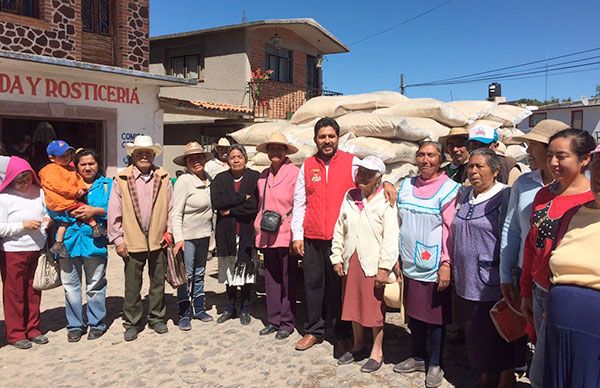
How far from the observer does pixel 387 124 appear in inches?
210

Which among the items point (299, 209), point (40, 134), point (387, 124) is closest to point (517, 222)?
point (299, 209)

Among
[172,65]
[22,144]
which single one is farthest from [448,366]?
[172,65]

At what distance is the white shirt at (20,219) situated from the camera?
12.8 ft

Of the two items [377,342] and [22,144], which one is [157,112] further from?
[377,342]

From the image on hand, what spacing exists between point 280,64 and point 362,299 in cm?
1449

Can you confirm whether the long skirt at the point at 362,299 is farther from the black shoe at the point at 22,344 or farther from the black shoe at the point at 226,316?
the black shoe at the point at 22,344

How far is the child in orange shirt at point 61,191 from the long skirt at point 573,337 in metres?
3.65

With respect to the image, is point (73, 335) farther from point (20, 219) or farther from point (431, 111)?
point (431, 111)

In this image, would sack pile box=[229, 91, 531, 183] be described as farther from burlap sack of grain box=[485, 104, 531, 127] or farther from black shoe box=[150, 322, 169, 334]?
black shoe box=[150, 322, 169, 334]

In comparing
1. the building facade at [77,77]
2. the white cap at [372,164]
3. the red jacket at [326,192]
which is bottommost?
the red jacket at [326,192]

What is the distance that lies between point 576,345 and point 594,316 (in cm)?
15

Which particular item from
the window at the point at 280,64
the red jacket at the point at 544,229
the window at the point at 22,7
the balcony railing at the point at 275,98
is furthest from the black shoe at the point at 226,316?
the window at the point at 280,64

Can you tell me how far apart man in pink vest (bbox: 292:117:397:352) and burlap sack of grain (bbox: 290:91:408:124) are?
2659 millimetres

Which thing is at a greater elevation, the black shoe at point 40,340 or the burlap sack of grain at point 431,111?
the burlap sack of grain at point 431,111
